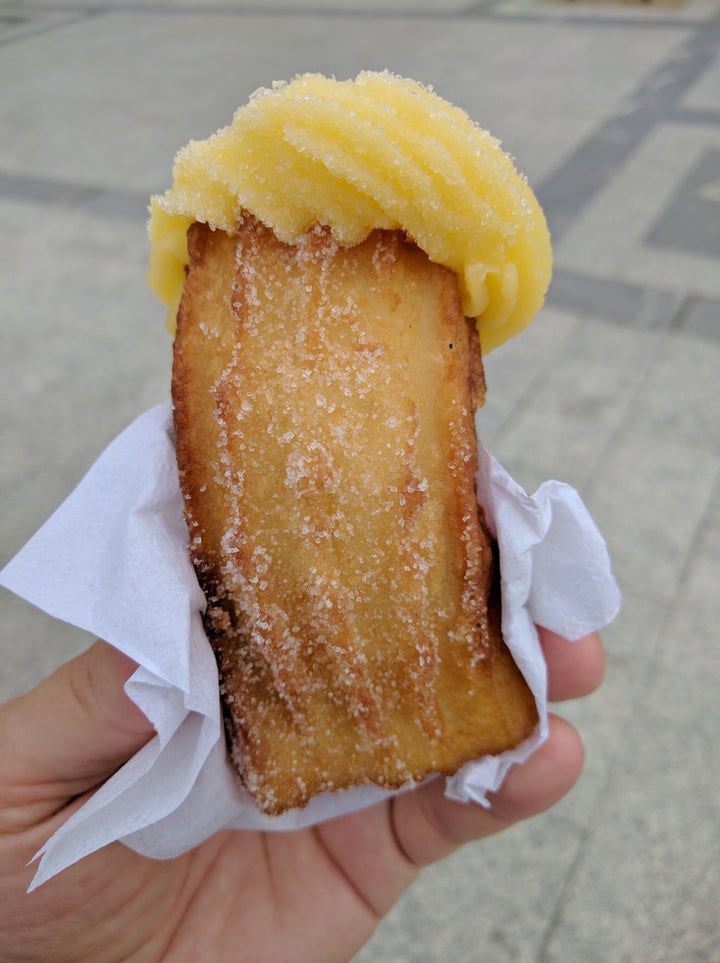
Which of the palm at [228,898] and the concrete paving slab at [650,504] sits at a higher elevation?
the palm at [228,898]

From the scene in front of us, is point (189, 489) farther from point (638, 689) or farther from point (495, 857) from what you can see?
point (638, 689)

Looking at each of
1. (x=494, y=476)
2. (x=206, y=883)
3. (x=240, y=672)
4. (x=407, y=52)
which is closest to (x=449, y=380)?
(x=494, y=476)

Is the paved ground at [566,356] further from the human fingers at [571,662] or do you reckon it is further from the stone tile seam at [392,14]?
the human fingers at [571,662]

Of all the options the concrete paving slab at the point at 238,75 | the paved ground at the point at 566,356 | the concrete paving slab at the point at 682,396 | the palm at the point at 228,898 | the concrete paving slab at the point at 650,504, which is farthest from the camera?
the concrete paving slab at the point at 238,75

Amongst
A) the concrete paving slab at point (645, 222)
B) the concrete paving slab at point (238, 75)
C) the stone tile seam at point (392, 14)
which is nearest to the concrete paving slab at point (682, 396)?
the concrete paving slab at point (645, 222)

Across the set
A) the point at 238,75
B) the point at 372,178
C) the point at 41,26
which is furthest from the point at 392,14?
the point at 372,178

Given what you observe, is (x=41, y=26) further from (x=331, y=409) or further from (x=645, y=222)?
(x=331, y=409)
